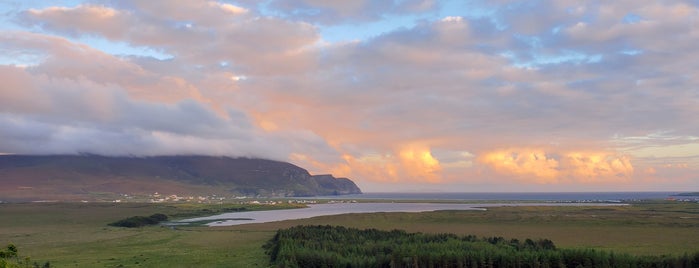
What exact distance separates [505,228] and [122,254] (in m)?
51.3

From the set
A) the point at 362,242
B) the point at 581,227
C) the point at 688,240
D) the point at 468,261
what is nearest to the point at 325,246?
the point at 362,242

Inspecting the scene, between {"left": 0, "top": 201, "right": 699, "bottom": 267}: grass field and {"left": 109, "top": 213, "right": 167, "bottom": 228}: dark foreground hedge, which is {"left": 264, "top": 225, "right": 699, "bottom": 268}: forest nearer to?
{"left": 0, "top": 201, "right": 699, "bottom": 267}: grass field

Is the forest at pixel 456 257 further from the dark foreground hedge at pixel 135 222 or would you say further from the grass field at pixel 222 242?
the dark foreground hedge at pixel 135 222

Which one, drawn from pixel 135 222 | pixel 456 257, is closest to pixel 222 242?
pixel 456 257

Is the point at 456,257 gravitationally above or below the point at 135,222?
above

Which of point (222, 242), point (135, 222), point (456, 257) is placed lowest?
point (135, 222)

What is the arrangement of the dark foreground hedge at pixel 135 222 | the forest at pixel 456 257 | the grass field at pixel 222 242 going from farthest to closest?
the dark foreground hedge at pixel 135 222 → the grass field at pixel 222 242 → the forest at pixel 456 257

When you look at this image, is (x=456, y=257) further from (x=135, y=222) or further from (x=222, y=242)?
(x=135, y=222)

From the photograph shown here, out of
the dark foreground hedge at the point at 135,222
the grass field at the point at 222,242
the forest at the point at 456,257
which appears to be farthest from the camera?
the dark foreground hedge at the point at 135,222

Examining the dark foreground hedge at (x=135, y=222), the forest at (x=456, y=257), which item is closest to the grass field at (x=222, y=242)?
the forest at (x=456, y=257)

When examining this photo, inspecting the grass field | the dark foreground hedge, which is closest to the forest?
the grass field

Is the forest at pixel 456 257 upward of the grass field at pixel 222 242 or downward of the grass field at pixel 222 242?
upward

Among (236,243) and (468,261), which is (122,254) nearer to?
(236,243)

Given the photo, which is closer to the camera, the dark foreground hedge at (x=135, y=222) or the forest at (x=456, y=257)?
the forest at (x=456, y=257)
